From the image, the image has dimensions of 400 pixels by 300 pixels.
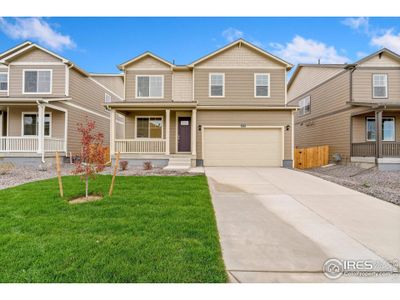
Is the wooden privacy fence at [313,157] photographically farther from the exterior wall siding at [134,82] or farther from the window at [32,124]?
the window at [32,124]

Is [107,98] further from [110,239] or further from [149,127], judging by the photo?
[110,239]

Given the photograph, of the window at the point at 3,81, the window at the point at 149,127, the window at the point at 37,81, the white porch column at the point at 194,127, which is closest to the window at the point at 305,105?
the white porch column at the point at 194,127

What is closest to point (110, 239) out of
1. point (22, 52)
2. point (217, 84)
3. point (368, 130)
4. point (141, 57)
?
point (217, 84)

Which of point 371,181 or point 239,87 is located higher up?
point 239,87

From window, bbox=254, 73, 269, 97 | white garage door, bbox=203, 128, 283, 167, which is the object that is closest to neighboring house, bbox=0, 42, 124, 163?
white garage door, bbox=203, 128, 283, 167

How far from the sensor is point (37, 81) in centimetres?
1452

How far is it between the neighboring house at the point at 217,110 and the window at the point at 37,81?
4.76 meters

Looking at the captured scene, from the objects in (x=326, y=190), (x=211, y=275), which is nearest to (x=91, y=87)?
(x=326, y=190)

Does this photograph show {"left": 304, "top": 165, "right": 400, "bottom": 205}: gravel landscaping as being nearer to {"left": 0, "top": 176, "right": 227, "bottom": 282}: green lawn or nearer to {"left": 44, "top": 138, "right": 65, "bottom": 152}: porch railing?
{"left": 0, "top": 176, "right": 227, "bottom": 282}: green lawn

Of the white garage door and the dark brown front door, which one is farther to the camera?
the dark brown front door

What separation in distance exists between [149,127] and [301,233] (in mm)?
11824

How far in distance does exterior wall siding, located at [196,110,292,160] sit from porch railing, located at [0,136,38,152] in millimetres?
9178

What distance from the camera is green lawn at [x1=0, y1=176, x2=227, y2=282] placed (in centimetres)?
272

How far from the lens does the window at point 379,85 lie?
47.0 ft
